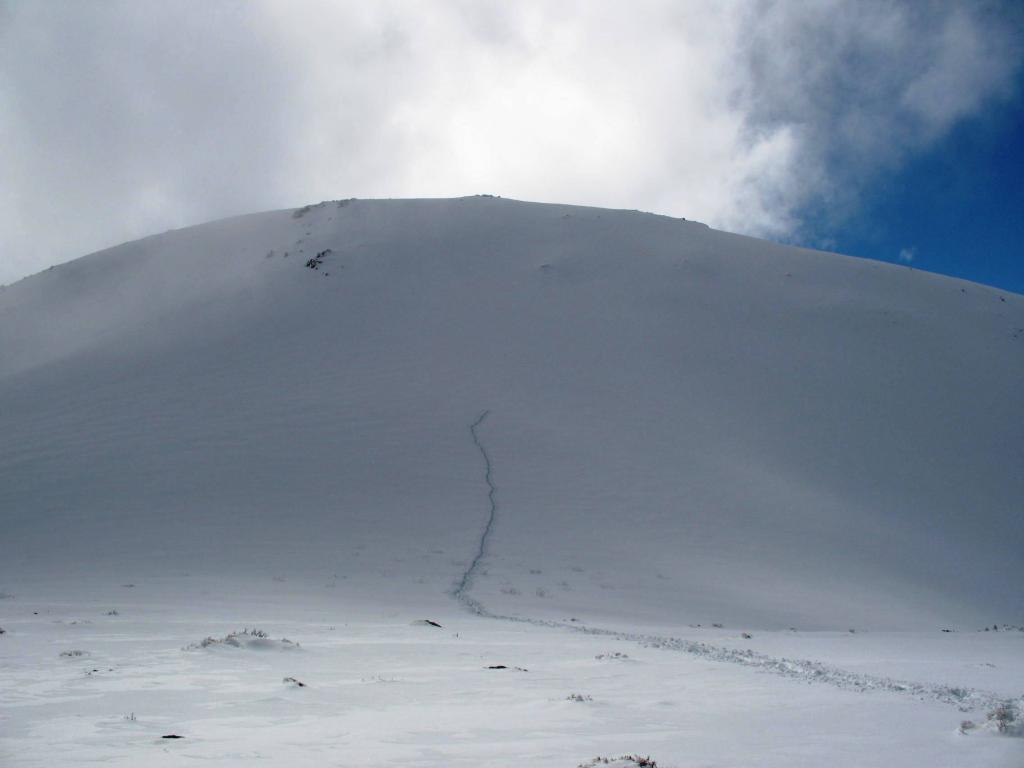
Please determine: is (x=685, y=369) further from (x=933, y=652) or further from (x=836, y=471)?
(x=933, y=652)

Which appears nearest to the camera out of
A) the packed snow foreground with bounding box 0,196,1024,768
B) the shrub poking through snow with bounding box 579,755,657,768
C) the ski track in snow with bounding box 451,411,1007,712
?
the shrub poking through snow with bounding box 579,755,657,768

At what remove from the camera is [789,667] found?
7227mm

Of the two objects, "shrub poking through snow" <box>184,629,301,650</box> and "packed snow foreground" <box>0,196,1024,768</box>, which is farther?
"shrub poking through snow" <box>184,629,301,650</box>

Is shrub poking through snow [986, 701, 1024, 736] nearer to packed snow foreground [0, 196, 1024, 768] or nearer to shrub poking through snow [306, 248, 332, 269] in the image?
packed snow foreground [0, 196, 1024, 768]

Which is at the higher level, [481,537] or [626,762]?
[481,537]

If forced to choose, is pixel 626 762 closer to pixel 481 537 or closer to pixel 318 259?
pixel 481 537

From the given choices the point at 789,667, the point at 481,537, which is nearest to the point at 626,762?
the point at 789,667

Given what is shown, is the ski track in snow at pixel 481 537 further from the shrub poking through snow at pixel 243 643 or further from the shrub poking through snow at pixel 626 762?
the shrub poking through snow at pixel 626 762

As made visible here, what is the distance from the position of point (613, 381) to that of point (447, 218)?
1298cm

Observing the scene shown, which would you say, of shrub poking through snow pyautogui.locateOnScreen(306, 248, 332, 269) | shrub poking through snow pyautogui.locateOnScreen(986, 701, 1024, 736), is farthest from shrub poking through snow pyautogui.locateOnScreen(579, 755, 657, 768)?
shrub poking through snow pyautogui.locateOnScreen(306, 248, 332, 269)

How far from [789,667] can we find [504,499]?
966cm

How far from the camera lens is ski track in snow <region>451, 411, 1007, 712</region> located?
5.78 m

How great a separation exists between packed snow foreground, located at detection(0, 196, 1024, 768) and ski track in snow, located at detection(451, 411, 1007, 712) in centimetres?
8

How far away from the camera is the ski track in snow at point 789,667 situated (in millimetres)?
5777
